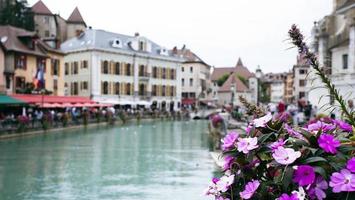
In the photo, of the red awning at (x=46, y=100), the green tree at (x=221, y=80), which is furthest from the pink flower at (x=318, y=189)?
the green tree at (x=221, y=80)

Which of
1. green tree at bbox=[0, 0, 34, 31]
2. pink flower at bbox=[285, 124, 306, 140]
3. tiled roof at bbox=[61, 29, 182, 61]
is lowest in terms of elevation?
pink flower at bbox=[285, 124, 306, 140]

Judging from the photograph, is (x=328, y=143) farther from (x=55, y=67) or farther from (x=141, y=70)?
(x=141, y=70)

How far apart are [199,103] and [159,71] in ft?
88.0

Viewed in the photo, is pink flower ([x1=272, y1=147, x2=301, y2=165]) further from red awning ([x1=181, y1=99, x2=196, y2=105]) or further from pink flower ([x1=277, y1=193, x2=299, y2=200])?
red awning ([x1=181, y1=99, x2=196, y2=105])

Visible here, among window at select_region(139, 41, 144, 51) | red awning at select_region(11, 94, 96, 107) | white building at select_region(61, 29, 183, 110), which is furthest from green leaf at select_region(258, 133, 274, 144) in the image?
window at select_region(139, 41, 144, 51)

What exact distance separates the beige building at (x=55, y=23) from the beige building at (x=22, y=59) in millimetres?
40200

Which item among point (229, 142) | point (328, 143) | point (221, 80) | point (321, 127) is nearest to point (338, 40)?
point (321, 127)

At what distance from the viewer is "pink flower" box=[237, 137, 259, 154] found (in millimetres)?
3280

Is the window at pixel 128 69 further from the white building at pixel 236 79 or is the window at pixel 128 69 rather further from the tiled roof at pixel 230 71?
the tiled roof at pixel 230 71

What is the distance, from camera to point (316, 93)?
40000mm

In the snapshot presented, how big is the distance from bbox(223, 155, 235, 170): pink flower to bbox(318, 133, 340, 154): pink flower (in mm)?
622

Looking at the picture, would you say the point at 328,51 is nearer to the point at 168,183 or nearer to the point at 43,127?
the point at 43,127

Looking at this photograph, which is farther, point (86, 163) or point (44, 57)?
point (44, 57)

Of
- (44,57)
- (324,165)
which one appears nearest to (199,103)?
(44,57)
